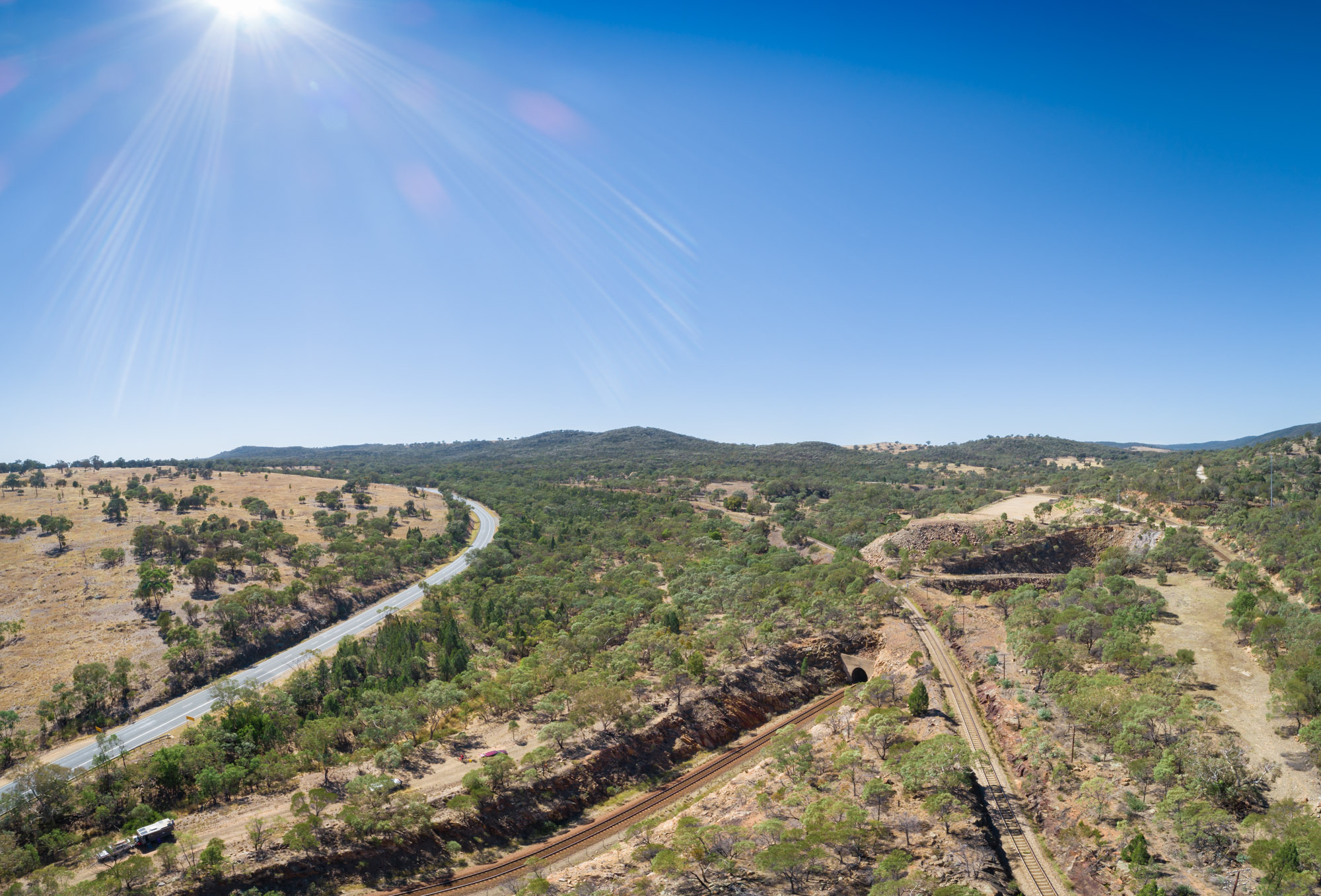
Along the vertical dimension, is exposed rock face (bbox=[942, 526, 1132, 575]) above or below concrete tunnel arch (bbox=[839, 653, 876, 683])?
above

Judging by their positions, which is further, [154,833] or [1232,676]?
[1232,676]

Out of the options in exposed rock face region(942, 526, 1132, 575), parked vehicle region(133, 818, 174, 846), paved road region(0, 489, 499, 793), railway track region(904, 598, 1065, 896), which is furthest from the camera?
exposed rock face region(942, 526, 1132, 575)

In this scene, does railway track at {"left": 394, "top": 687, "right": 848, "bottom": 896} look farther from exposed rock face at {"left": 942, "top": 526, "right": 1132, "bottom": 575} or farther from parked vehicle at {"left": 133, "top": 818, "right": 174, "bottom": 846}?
exposed rock face at {"left": 942, "top": 526, "right": 1132, "bottom": 575}

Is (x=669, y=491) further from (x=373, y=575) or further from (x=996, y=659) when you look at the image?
(x=996, y=659)

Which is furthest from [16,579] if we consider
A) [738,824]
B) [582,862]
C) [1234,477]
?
[1234,477]

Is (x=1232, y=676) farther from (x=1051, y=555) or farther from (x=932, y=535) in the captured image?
(x=932, y=535)

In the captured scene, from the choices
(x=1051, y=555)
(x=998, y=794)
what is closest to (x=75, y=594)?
(x=998, y=794)

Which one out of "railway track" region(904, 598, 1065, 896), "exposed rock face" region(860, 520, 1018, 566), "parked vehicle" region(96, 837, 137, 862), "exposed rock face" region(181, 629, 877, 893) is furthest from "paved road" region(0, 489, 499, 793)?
"exposed rock face" region(860, 520, 1018, 566)
